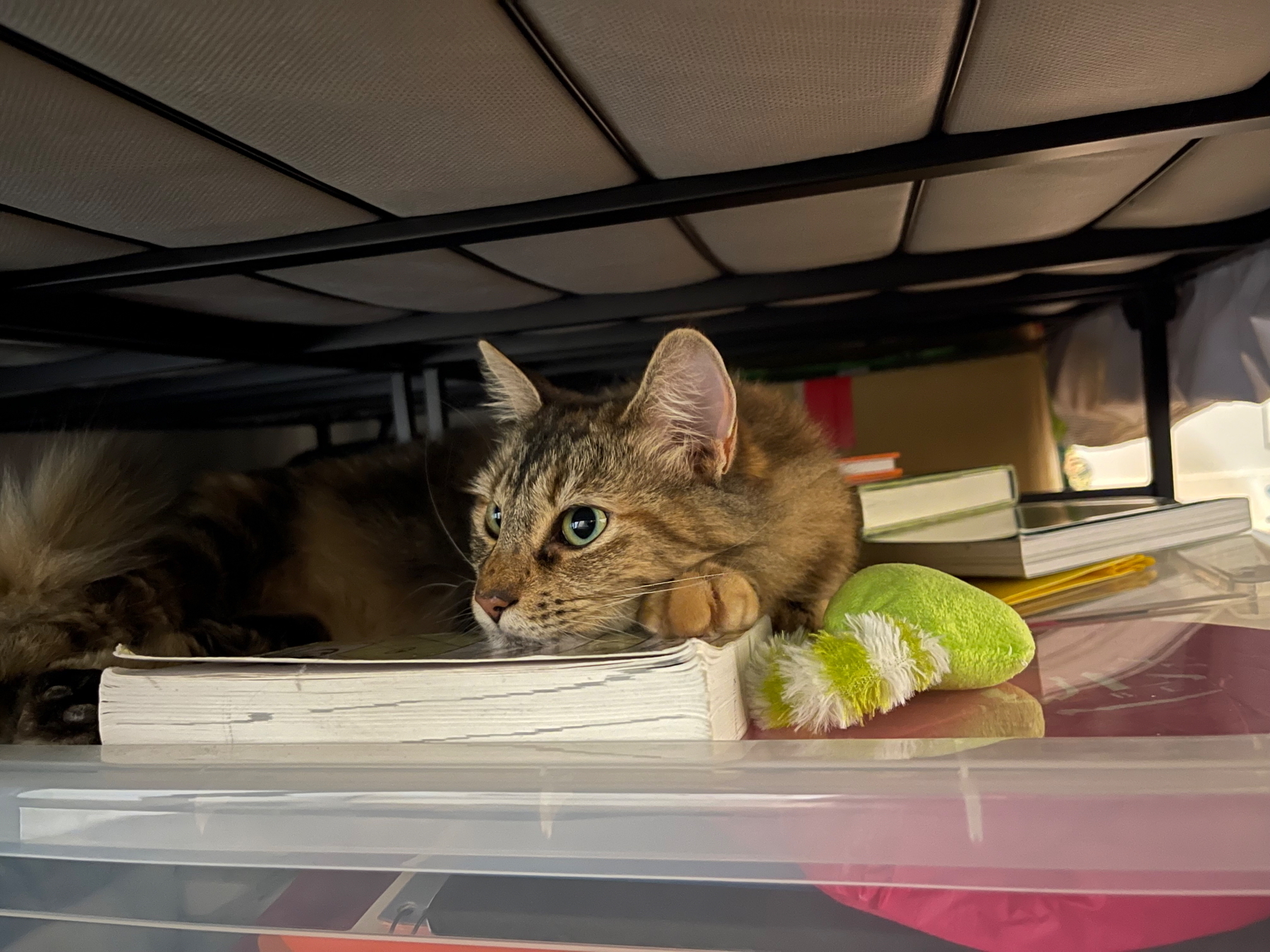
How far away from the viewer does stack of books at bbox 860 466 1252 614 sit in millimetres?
926

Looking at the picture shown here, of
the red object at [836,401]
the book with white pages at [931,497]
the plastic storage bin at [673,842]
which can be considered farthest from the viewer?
the red object at [836,401]

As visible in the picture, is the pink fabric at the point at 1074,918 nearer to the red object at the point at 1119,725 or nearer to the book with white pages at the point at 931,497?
the red object at the point at 1119,725

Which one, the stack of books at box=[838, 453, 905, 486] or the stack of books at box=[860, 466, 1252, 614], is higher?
the stack of books at box=[838, 453, 905, 486]

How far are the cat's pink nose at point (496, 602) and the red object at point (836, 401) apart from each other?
127 cm

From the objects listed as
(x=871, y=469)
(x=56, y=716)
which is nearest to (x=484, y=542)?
(x=56, y=716)

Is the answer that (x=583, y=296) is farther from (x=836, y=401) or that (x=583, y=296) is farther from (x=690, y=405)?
(x=836, y=401)

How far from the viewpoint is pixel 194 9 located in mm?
460

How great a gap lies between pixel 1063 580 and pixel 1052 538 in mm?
63

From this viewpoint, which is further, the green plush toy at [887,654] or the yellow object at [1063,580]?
the yellow object at [1063,580]

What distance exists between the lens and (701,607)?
0.69 m

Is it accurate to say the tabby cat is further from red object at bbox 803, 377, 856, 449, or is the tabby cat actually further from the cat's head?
red object at bbox 803, 377, 856, 449

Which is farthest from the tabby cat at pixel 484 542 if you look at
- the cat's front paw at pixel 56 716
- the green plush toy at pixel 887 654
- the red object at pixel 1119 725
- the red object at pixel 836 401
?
the red object at pixel 836 401

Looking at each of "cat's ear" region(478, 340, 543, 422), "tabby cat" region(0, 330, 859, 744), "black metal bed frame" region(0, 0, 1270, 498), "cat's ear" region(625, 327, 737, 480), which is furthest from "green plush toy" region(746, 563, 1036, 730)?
"cat's ear" region(478, 340, 543, 422)

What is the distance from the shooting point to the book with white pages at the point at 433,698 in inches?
21.3
